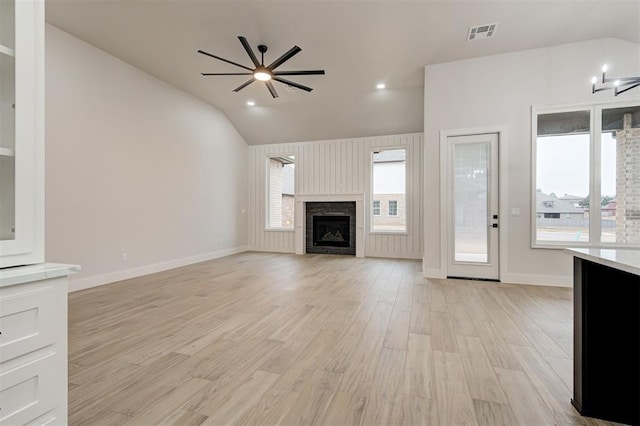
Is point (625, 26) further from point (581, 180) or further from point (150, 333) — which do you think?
point (150, 333)

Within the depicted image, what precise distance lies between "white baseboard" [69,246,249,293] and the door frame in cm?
495

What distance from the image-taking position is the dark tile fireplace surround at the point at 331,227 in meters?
Answer: 7.60

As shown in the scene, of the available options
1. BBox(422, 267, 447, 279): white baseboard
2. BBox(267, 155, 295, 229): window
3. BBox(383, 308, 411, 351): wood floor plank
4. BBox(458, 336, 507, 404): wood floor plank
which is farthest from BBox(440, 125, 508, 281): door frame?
BBox(267, 155, 295, 229): window

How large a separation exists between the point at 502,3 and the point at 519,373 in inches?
157

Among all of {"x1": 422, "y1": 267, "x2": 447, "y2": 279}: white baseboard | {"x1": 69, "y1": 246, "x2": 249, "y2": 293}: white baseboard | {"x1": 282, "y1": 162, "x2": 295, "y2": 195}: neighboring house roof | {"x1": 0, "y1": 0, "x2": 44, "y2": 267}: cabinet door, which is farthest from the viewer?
{"x1": 282, "y1": 162, "x2": 295, "y2": 195}: neighboring house roof

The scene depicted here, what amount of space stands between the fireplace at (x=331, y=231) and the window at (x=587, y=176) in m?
4.16

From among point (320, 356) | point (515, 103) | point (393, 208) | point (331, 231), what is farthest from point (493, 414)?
point (331, 231)

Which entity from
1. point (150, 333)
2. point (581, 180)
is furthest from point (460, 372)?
point (581, 180)

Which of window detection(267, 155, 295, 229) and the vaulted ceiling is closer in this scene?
the vaulted ceiling

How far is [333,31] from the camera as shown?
4.03 meters

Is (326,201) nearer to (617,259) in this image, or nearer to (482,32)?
(482,32)

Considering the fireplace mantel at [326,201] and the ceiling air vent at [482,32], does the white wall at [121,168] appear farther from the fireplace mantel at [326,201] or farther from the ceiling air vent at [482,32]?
the ceiling air vent at [482,32]

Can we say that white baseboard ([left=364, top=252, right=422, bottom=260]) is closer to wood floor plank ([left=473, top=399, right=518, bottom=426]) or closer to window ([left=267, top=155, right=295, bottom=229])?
window ([left=267, top=155, right=295, bottom=229])

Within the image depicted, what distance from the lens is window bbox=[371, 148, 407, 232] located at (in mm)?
7270
